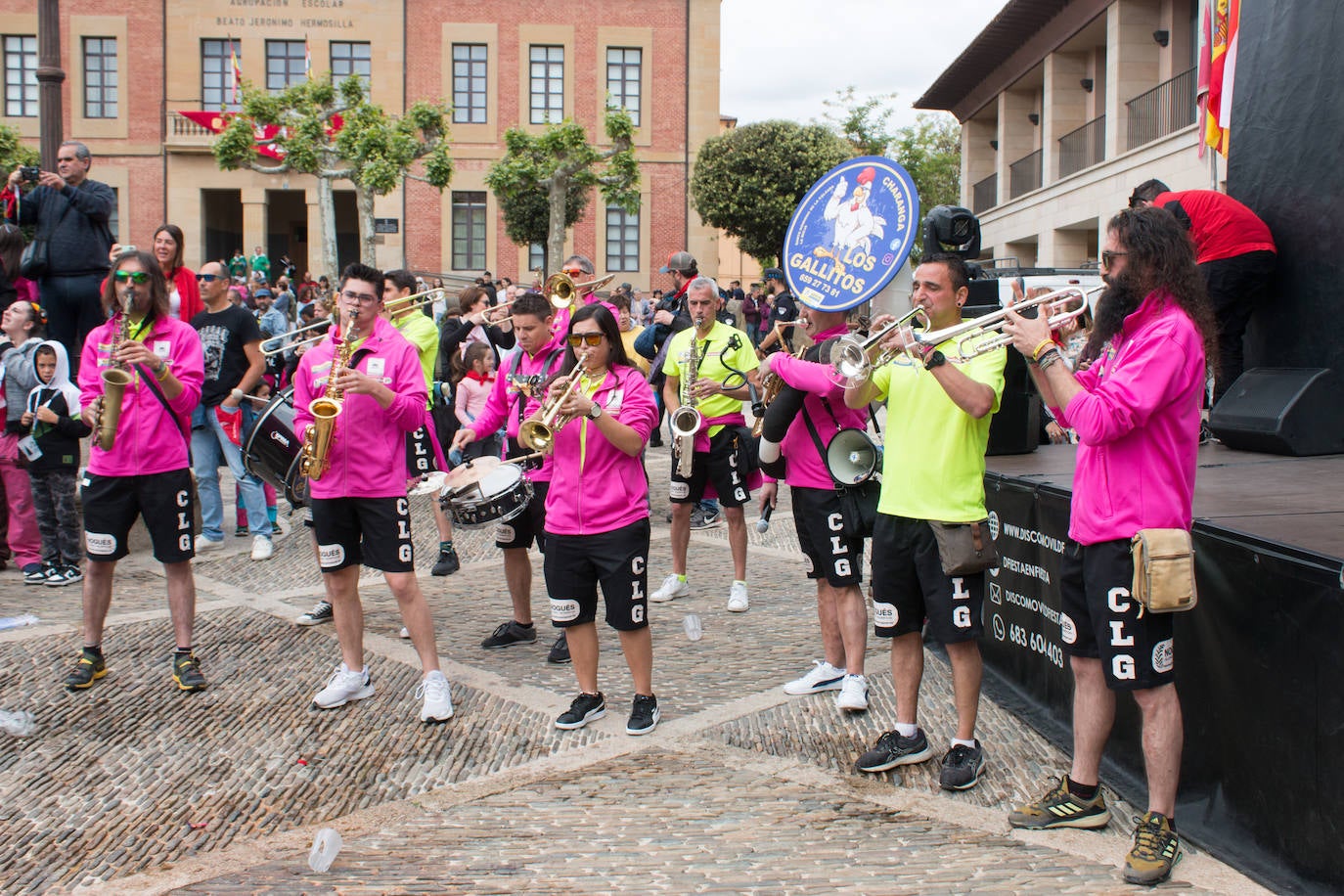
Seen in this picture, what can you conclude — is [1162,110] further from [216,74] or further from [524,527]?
[216,74]

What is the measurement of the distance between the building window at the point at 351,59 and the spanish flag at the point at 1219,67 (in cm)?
3312

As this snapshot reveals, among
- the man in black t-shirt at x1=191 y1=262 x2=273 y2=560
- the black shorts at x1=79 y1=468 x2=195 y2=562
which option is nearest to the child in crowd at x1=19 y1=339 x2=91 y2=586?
the man in black t-shirt at x1=191 y1=262 x2=273 y2=560

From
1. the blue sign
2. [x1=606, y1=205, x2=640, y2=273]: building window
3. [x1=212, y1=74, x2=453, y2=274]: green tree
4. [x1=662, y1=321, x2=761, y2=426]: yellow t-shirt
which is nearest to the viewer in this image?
the blue sign

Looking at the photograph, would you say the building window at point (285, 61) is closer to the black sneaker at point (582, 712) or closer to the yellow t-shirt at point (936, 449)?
the black sneaker at point (582, 712)

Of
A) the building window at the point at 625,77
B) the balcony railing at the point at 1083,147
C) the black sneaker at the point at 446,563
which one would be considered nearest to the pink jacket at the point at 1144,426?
the black sneaker at the point at 446,563

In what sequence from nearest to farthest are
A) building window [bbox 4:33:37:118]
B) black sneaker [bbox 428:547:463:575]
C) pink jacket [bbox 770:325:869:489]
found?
1. pink jacket [bbox 770:325:869:489]
2. black sneaker [bbox 428:547:463:575]
3. building window [bbox 4:33:37:118]

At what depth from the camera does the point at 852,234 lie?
4.93 meters

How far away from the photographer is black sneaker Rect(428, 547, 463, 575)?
26.4ft

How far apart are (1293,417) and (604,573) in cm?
382

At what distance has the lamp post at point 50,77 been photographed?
8688 millimetres

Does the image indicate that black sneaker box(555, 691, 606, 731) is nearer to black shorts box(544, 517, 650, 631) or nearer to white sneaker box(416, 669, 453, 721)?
black shorts box(544, 517, 650, 631)

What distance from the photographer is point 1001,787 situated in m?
4.27

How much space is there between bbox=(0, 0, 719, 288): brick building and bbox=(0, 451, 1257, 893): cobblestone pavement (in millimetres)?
33617

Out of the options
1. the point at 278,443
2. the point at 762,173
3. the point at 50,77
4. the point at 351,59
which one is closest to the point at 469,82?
the point at 351,59
